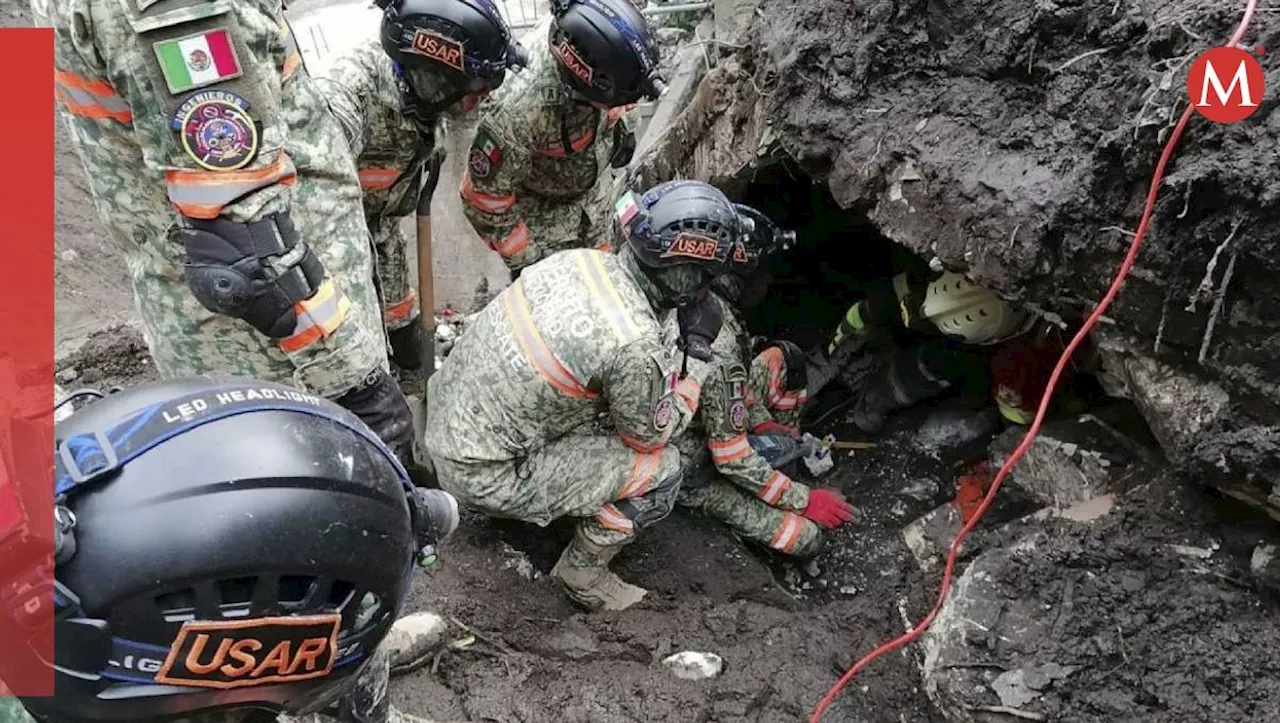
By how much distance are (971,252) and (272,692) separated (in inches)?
90.6

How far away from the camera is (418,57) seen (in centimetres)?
368

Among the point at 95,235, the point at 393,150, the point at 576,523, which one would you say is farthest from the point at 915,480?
the point at 95,235

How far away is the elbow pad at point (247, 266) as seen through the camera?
8.06ft

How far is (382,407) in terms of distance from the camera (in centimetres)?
308

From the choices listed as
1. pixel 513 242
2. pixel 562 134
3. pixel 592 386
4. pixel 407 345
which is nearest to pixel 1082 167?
pixel 592 386

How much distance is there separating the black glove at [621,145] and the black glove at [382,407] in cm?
225

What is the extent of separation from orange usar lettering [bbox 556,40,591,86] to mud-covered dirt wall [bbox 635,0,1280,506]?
2.85 ft

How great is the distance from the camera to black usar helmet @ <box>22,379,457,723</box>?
55.2 inches

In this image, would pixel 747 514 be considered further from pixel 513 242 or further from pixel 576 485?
pixel 513 242

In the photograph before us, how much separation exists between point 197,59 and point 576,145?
246 cm

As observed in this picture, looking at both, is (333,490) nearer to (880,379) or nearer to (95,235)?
(880,379)

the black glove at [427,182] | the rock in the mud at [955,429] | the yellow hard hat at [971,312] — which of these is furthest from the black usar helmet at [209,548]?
the rock in the mud at [955,429]

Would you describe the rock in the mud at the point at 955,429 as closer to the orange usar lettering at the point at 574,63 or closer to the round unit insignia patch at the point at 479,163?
the orange usar lettering at the point at 574,63

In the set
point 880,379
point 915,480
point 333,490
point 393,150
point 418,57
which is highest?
point 418,57
